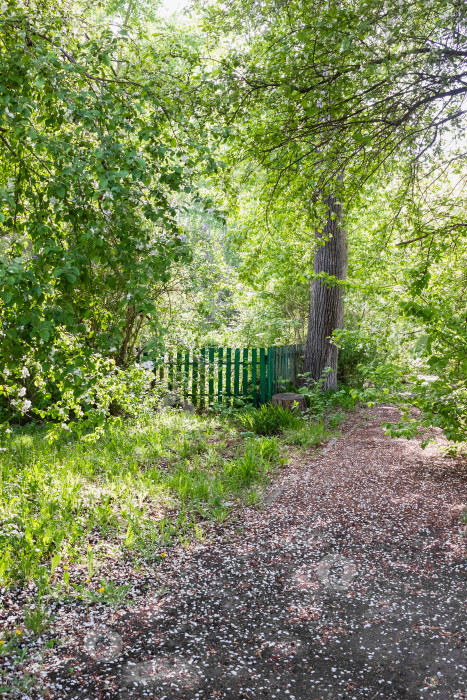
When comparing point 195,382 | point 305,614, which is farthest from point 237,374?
point 305,614

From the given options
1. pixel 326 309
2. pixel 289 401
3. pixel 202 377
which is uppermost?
pixel 326 309

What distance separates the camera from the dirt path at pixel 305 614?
2609 millimetres

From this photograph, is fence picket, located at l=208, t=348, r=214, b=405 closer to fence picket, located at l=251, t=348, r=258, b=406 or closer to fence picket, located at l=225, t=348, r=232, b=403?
fence picket, located at l=225, t=348, r=232, b=403

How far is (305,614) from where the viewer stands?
10.7 ft

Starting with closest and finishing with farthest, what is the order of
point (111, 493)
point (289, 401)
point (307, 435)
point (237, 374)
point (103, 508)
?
point (103, 508), point (111, 493), point (307, 435), point (289, 401), point (237, 374)

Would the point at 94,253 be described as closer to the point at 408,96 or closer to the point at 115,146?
the point at 115,146

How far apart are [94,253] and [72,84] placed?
149cm

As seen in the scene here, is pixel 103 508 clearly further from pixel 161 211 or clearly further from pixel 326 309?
pixel 326 309

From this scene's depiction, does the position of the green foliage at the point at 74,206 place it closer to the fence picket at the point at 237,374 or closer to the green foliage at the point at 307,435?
the green foliage at the point at 307,435

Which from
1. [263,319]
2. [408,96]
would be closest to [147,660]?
[408,96]

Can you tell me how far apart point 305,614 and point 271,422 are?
4.61 meters

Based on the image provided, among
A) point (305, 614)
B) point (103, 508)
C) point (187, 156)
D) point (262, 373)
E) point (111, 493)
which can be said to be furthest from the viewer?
point (262, 373)

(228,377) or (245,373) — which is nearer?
(228,377)

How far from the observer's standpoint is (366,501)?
199 inches
